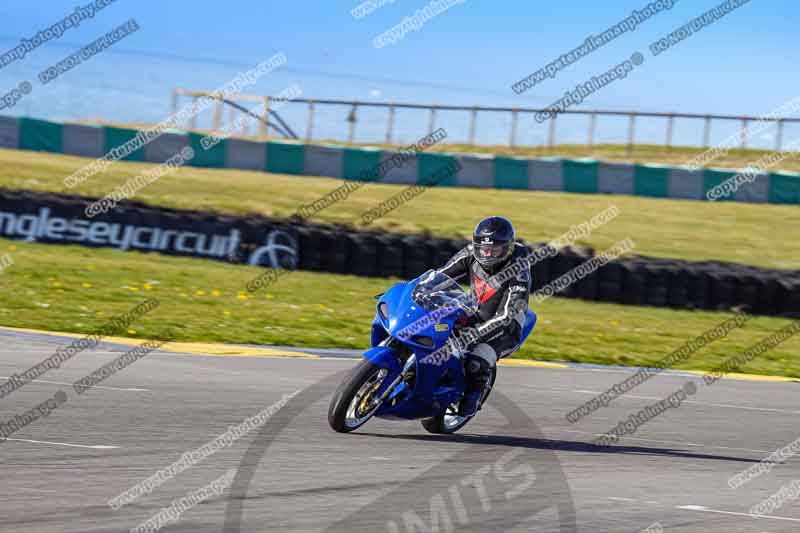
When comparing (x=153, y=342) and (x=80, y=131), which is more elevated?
(x=80, y=131)

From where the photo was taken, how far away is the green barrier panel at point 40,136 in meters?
36.0

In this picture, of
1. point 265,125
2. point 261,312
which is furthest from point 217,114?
point 261,312

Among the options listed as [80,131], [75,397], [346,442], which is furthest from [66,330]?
[80,131]

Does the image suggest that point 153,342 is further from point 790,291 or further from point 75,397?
point 790,291

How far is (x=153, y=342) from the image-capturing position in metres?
14.2

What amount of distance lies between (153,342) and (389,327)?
624 centimetres

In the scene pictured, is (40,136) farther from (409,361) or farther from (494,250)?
(409,361)

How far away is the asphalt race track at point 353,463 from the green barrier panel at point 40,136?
25153 millimetres

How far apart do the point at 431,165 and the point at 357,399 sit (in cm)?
2724

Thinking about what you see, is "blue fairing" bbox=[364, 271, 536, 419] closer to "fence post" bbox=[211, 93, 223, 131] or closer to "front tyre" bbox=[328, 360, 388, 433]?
"front tyre" bbox=[328, 360, 388, 433]

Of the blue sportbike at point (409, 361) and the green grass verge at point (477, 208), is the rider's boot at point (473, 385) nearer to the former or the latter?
the blue sportbike at point (409, 361)

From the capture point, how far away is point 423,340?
860cm

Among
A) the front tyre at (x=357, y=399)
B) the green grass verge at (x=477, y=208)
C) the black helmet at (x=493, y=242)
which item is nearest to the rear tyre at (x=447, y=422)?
the front tyre at (x=357, y=399)

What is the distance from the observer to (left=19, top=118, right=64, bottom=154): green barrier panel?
1417 inches
